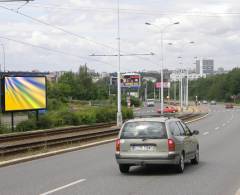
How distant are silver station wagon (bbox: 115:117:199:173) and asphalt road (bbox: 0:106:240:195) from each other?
14.7 inches

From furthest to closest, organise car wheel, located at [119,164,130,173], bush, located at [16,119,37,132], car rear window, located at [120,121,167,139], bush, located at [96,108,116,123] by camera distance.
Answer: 1. bush, located at [96,108,116,123]
2. bush, located at [16,119,37,132]
3. car wheel, located at [119,164,130,173]
4. car rear window, located at [120,121,167,139]

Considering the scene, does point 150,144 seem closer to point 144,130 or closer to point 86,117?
point 144,130

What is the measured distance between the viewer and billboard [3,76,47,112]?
136 feet

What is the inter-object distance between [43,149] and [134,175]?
30.6 ft

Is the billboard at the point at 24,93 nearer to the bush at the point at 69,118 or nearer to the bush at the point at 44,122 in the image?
the bush at the point at 44,122

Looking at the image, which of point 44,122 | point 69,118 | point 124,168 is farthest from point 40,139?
point 69,118

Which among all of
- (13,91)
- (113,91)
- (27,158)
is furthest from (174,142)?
(113,91)

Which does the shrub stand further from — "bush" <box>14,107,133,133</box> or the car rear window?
the car rear window

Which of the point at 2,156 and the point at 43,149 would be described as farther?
the point at 43,149

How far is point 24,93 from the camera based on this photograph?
142ft

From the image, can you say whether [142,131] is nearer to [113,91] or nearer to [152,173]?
[152,173]

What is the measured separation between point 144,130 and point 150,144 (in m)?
0.48

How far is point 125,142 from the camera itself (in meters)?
14.9

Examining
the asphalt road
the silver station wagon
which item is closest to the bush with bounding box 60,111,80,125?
the asphalt road
